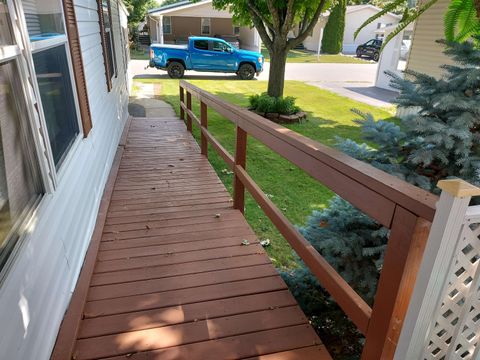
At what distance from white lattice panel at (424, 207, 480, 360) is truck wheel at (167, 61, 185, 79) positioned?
16.4m

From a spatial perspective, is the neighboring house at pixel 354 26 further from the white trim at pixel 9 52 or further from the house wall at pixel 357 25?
the white trim at pixel 9 52

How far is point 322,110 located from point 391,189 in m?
9.49

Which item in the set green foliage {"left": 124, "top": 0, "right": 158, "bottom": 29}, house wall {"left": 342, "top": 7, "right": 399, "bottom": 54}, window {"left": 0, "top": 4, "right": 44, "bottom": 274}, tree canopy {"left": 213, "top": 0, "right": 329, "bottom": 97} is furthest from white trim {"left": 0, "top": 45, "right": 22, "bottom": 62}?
house wall {"left": 342, "top": 7, "right": 399, "bottom": 54}

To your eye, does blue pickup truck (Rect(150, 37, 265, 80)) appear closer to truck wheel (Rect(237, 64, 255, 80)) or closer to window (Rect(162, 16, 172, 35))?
truck wheel (Rect(237, 64, 255, 80))

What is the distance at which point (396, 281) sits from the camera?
1.23m

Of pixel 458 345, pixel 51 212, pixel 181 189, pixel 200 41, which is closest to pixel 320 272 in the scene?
pixel 458 345

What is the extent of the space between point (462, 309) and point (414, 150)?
1.01 m

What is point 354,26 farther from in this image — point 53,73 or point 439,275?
point 439,275

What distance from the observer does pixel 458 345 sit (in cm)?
123

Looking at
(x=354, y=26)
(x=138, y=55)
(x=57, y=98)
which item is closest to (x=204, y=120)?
(x=57, y=98)

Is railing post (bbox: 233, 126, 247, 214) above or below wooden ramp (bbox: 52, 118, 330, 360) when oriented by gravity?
above

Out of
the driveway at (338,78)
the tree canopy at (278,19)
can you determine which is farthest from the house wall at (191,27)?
the tree canopy at (278,19)

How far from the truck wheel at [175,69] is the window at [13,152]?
15.3 m

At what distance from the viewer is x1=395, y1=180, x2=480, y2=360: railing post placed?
940 millimetres
